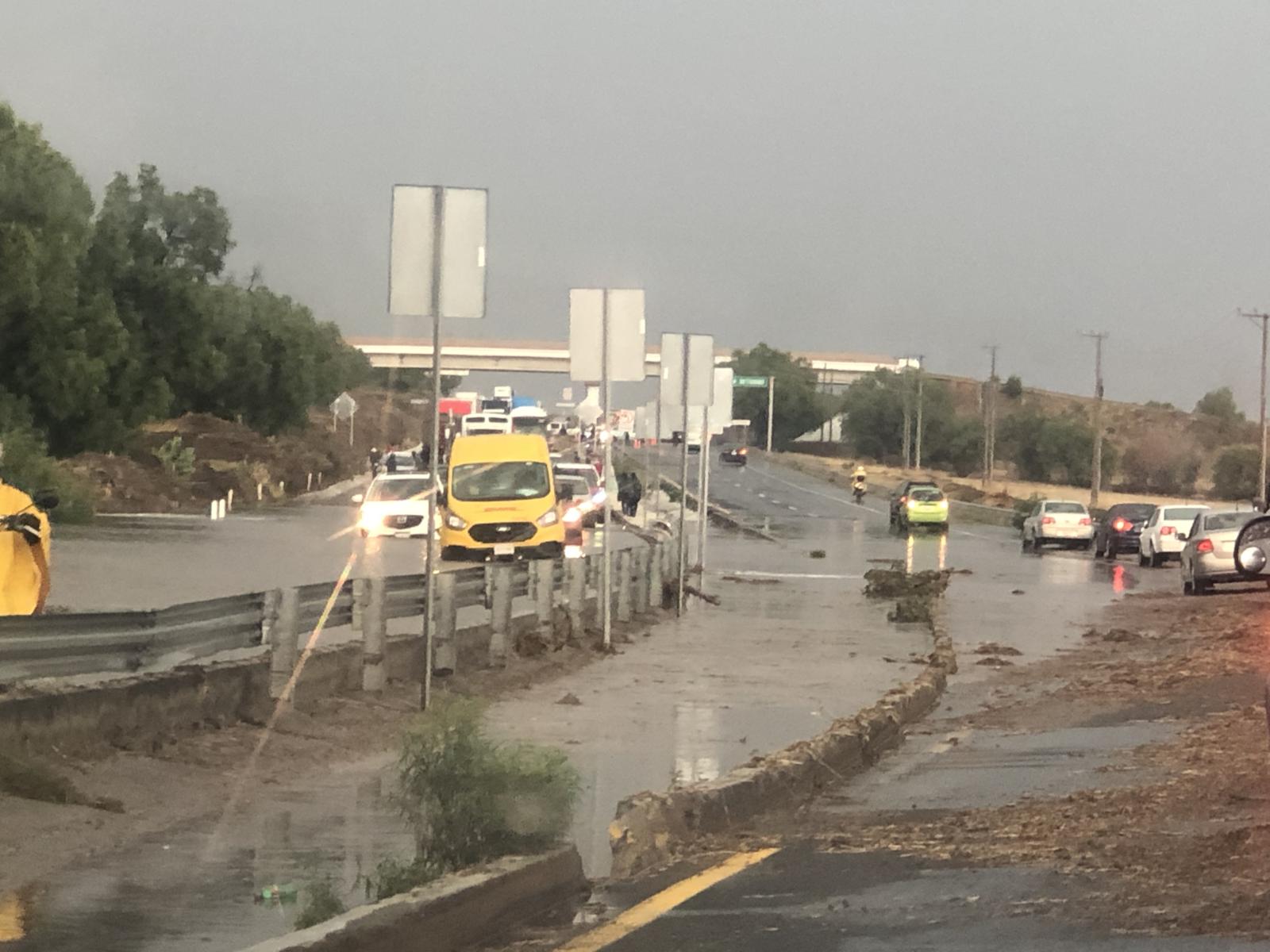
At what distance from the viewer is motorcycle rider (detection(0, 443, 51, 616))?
11.4m

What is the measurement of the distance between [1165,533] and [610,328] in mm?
26334

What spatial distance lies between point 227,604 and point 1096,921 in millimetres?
7284

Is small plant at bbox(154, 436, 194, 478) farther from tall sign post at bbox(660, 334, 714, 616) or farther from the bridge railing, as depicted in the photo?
the bridge railing

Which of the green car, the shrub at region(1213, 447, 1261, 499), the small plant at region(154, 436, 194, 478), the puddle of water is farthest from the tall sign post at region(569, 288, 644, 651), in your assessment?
the shrub at region(1213, 447, 1261, 499)

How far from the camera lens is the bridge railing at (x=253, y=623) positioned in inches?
442

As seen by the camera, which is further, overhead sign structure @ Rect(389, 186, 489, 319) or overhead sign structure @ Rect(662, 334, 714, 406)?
overhead sign structure @ Rect(662, 334, 714, 406)

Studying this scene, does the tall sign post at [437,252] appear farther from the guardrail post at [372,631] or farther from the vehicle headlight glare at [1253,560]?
A: the vehicle headlight glare at [1253,560]

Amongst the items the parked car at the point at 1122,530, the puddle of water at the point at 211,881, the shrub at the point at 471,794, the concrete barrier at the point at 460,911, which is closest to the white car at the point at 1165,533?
the parked car at the point at 1122,530

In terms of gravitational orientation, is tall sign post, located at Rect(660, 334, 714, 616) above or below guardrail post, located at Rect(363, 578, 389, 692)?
above

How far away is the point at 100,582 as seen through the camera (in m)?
28.6

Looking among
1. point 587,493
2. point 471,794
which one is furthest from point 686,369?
point 587,493

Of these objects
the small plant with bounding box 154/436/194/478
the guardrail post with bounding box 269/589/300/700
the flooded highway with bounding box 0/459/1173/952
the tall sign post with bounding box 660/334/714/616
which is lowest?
the flooded highway with bounding box 0/459/1173/952

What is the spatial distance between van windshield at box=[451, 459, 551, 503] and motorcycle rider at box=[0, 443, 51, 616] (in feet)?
69.5

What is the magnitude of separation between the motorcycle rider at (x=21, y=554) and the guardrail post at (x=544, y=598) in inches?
333
